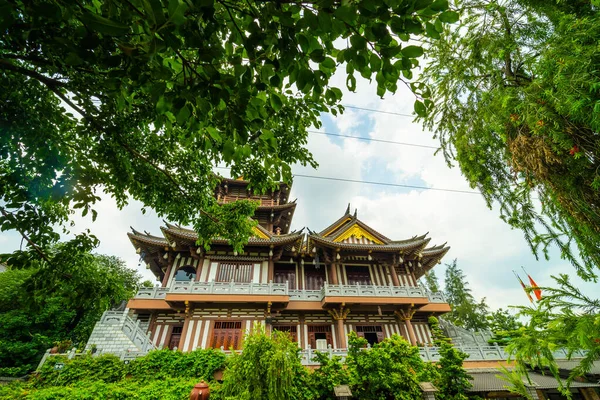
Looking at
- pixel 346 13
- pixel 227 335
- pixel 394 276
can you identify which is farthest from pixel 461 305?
pixel 346 13

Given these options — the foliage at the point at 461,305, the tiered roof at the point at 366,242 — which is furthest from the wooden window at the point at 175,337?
the foliage at the point at 461,305

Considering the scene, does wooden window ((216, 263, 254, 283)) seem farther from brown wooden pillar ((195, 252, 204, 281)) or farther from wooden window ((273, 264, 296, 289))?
wooden window ((273, 264, 296, 289))

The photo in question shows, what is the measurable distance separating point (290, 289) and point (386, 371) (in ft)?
25.3

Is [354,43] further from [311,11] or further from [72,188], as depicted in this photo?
[72,188]

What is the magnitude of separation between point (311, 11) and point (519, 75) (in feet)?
13.0

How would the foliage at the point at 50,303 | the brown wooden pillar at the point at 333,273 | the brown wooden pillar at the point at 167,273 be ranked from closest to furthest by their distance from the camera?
1. the foliage at the point at 50,303
2. the brown wooden pillar at the point at 167,273
3. the brown wooden pillar at the point at 333,273

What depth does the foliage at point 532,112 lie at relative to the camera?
2387 mm

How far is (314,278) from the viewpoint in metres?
15.2

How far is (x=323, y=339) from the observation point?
42.5 ft

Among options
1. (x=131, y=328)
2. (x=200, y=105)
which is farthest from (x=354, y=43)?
(x=131, y=328)

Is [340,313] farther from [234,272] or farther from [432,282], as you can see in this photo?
[432,282]

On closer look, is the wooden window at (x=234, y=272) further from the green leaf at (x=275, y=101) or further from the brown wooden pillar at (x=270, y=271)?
the green leaf at (x=275, y=101)

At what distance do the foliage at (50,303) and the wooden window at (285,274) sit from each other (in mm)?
7132

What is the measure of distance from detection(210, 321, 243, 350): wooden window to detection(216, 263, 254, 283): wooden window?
7.03ft
